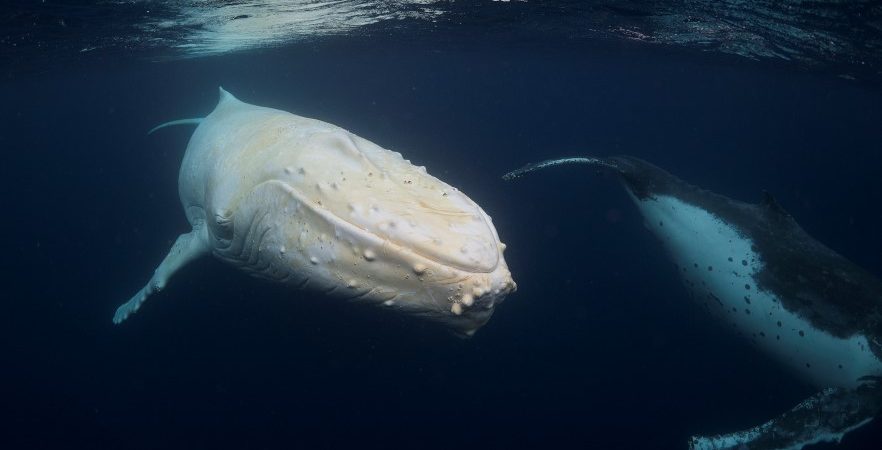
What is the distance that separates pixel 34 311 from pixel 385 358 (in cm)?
1697

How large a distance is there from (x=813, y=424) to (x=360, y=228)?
738cm

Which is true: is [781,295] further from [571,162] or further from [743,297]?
[571,162]

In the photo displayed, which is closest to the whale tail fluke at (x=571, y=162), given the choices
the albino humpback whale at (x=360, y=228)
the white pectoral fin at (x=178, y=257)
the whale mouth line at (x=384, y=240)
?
the albino humpback whale at (x=360, y=228)

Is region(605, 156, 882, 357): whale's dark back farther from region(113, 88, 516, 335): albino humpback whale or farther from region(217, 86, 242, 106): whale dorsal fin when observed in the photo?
region(217, 86, 242, 106): whale dorsal fin

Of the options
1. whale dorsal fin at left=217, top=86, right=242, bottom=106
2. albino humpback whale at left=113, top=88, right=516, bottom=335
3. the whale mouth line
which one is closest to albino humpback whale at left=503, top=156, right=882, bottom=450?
albino humpback whale at left=113, top=88, right=516, bottom=335

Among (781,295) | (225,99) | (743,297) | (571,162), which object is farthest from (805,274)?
(225,99)

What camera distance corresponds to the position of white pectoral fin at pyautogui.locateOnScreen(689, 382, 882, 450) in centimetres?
652

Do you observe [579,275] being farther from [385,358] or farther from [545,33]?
[545,33]

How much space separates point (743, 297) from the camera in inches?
309

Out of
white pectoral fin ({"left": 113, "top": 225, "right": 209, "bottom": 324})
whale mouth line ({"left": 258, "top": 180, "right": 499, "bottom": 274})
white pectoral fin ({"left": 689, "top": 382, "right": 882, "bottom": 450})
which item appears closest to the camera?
whale mouth line ({"left": 258, "top": 180, "right": 499, "bottom": 274})

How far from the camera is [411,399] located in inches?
534

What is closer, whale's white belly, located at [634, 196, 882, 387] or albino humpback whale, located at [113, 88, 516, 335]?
albino humpback whale, located at [113, 88, 516, 335]

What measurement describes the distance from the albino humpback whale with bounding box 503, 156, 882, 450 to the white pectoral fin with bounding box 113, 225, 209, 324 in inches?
190

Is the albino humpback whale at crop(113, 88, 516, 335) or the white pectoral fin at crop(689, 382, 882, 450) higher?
the albino humpback whale at crop(113, 88, 516, 335)
